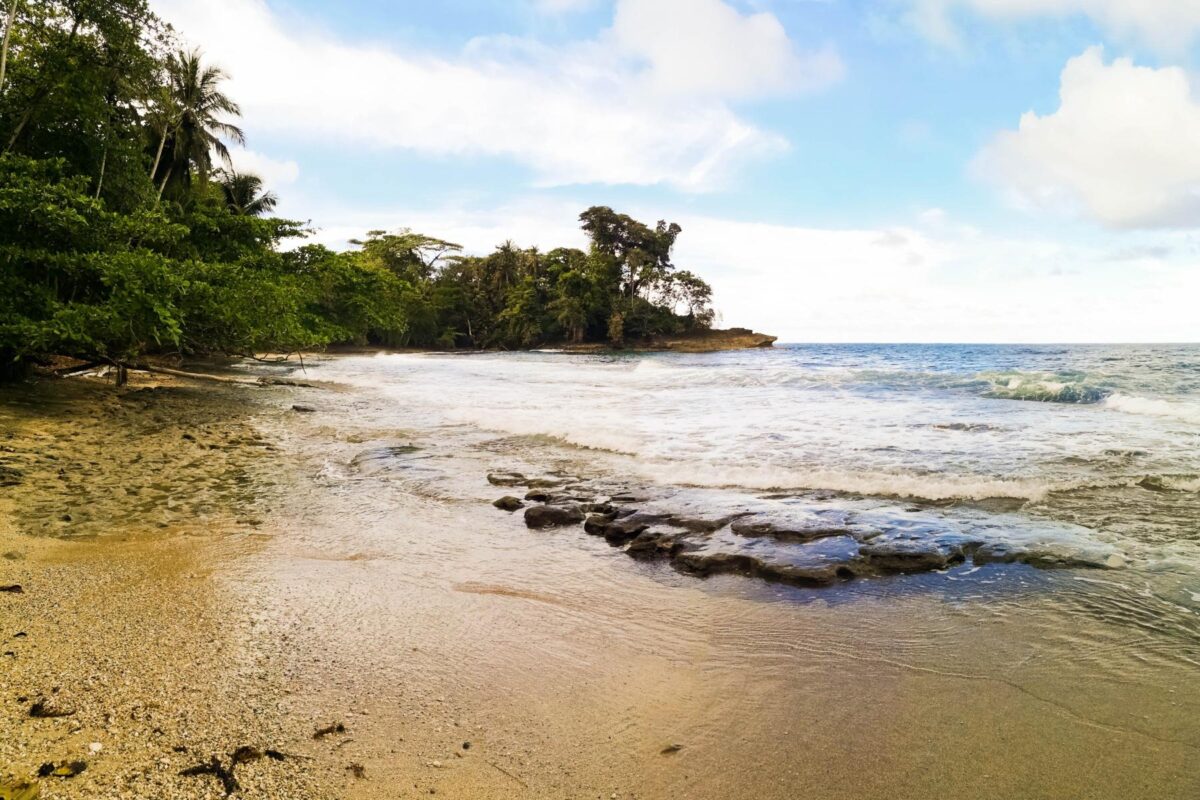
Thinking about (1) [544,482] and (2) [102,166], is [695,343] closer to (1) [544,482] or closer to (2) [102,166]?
(2) [102,166]

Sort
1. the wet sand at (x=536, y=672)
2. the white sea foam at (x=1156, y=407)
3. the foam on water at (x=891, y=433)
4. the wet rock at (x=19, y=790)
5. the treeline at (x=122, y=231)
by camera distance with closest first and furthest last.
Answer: the wet rock at (x=19, y=790) < the wet sand at (x=536, y=672) < the foam on water at (x=891, y=433) < the treeline at (x=122, y=231) < the white sea foam at (x=1156, y=407)

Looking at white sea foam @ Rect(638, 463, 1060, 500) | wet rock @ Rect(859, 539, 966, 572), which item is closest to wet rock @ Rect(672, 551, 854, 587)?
wet rock @ Rect(859, 539, 966, 572)

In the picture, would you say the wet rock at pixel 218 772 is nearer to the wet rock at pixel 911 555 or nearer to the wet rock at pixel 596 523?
the wet rock at pixel 596 523

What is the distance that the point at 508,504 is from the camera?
20.9 ft

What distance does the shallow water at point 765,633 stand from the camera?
7.80 feet

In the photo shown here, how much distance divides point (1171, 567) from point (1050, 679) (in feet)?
8.22

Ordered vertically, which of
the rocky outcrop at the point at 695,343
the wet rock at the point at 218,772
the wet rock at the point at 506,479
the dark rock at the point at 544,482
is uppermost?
the rocky outcrop at the point at 695,343

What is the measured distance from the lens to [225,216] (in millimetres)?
16953

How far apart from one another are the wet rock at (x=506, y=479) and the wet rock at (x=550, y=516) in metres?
1.33

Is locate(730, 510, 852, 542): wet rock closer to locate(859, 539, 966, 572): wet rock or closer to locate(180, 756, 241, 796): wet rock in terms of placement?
locate(859, 539, 966, 572): wet rock

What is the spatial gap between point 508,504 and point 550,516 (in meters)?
0.67

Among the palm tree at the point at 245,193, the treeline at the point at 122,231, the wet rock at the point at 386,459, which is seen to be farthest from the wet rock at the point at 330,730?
the palm tree at the point at 245,193

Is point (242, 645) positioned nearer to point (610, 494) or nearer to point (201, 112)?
point (610, 494)

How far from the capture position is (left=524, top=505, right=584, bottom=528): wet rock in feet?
19.0
